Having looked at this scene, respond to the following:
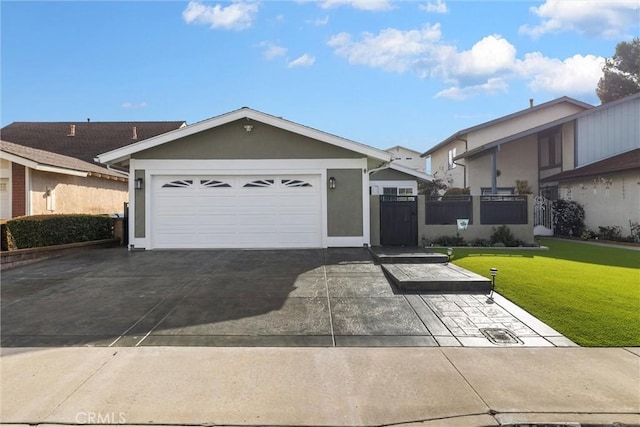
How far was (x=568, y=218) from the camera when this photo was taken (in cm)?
1636

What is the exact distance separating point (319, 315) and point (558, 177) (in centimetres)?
1628

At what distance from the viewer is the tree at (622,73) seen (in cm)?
2967

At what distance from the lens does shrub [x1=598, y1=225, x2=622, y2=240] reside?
1430 centimetres

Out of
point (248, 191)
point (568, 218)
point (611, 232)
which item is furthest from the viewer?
point (568, 218)

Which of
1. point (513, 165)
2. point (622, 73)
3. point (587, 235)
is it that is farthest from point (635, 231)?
Answer: point (622, 73)

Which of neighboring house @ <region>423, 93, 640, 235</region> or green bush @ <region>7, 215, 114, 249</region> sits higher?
neighboring house @ <region>423, 93, 640, 235</region>

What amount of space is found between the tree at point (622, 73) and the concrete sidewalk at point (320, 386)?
3408cm

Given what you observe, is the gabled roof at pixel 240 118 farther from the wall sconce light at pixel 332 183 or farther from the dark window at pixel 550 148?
the dark window at pixel 550 148

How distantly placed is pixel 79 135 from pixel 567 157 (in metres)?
25.2

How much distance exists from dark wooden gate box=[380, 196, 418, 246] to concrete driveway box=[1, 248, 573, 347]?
3.53 m

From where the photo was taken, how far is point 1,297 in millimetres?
6590

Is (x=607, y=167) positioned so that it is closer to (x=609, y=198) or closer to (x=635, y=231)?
(x=609, y=198)

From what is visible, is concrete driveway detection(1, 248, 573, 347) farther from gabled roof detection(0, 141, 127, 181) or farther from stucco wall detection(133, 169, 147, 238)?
gabled roof detection(0, 141, 127, 181)

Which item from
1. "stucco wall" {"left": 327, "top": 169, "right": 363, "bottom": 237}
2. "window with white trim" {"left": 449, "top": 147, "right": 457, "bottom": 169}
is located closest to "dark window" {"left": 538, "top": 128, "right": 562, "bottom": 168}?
"window with white trim" {"left": 449, "top": 147, "right": 457, "bottom": 169}
